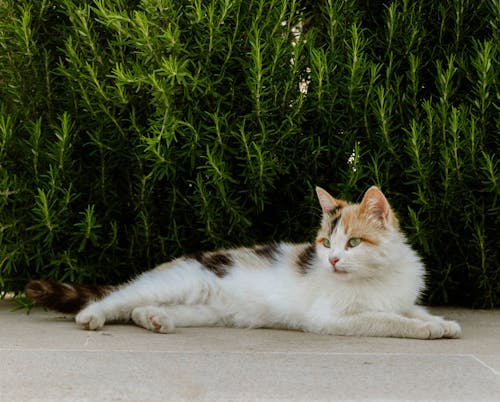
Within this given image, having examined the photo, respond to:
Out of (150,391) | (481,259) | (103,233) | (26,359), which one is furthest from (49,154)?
(481,259)

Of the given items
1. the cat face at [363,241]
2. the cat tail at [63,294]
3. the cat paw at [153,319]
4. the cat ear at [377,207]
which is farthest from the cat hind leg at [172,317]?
the cat ear at [377,207]

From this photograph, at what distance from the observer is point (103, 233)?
15.1 ft

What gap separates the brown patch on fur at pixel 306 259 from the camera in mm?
4105

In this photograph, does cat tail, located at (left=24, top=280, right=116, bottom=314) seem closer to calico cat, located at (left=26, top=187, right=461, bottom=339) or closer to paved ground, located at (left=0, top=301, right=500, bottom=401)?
calico cat, located at (left=26, top=187, right=461, bottom=339)

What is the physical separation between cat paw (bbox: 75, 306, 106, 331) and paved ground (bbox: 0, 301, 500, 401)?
0.14ft

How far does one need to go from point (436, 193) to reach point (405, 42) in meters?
0.94

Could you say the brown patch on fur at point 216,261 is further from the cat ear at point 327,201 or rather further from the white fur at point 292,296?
the cat ear at point 327,201

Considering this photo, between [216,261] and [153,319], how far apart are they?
0.62m

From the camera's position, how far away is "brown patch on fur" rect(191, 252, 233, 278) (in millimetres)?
4168

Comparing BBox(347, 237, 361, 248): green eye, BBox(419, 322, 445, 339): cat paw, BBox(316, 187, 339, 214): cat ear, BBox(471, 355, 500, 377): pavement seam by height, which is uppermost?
BBox(316, 187, 339, 214): cat ear

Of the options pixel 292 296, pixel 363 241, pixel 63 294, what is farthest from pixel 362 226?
pixel 63 294

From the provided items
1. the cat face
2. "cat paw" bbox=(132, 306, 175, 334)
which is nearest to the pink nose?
the cat face

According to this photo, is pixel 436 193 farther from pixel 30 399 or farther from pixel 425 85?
pixel 30 399

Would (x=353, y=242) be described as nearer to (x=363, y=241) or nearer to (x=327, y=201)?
(x=363, y=241)
